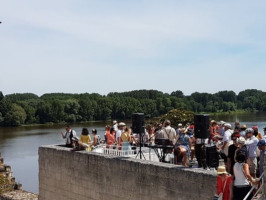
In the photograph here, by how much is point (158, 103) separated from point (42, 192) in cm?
8939

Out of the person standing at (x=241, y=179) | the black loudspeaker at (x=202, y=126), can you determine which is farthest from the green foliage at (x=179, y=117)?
the person standing at (x=241, y=179)

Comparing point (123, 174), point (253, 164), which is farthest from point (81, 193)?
point (253, 164)

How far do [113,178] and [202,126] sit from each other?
3.26m

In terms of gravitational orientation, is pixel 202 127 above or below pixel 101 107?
below

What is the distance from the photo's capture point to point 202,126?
967cm

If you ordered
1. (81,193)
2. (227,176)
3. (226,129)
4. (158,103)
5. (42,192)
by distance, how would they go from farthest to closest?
(158,103)
(42,192)
(81,193)
(226,129)
(227,176)

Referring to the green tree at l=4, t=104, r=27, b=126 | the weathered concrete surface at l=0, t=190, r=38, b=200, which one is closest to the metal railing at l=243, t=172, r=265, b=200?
the weathered concrete surface at l=0, t=190, r=38, b=200

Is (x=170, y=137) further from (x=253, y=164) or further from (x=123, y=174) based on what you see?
(x=253, y=164)

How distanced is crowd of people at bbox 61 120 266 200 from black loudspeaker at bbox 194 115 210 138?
534 mm

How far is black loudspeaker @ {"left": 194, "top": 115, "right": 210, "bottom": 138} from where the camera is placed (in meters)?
9.63

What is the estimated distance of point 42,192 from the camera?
14.8 metres

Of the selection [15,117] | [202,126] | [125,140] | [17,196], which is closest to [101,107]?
→ [15,117]

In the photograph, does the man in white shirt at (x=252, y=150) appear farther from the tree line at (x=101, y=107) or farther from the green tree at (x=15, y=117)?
the green tree at (x=15, y=117)

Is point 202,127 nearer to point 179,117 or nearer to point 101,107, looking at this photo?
point 179,117
